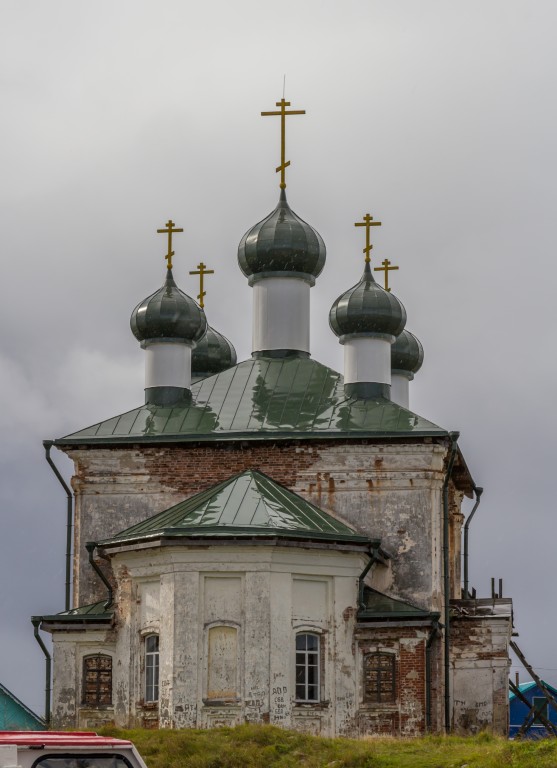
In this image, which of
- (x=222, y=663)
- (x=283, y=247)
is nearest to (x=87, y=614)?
(x=222, y=663)

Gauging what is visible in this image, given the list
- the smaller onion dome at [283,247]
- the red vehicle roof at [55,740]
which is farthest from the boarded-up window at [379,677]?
the red vehicle roof at [55,740]

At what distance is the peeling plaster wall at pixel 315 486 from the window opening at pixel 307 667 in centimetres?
211

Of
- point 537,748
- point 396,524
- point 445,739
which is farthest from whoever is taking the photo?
point 396,524

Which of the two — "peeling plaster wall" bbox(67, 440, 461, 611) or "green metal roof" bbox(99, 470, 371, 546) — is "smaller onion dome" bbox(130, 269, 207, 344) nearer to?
"peeling plaster wall" bbox(67, 440, 461, 611)

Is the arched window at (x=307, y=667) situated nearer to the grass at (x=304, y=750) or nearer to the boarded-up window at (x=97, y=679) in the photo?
the grass at (x=304, y=750)

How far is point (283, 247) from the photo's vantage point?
28219 mm

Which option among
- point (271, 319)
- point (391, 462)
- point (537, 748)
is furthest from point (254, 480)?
point (537, 748)

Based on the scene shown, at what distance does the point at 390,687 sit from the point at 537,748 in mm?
4928

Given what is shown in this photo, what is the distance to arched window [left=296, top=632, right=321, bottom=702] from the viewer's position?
23.6m

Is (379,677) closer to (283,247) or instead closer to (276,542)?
(276,542)

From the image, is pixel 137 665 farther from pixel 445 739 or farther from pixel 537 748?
pixel 537 748

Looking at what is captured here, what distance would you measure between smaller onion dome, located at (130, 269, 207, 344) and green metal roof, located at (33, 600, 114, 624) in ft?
16.1

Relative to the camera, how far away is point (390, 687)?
24.2 m

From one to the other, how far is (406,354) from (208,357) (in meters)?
3.85
